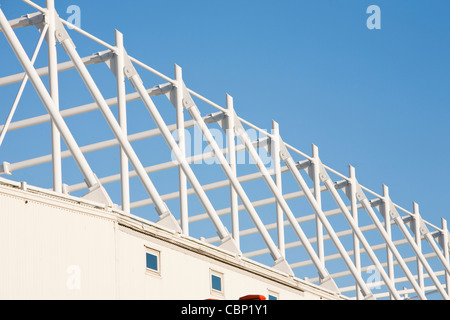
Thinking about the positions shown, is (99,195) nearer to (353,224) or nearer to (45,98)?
(45,98)

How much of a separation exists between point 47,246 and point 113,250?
3024mm

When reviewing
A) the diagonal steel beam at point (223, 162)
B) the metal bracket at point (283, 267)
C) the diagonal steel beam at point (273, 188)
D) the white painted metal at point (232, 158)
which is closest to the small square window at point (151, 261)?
the white painted metal at point (232, 158)

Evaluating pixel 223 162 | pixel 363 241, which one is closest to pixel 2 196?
pixel 223 162

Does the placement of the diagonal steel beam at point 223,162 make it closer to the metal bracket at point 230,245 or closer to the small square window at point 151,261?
the metal bracket at point 230,245

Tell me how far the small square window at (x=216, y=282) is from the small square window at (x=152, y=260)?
3.64 metres

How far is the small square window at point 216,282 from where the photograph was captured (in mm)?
40188

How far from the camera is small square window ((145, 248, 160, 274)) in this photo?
1443 inches

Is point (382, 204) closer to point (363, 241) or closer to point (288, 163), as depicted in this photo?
point (363, 241)

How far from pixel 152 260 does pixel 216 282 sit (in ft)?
14.1

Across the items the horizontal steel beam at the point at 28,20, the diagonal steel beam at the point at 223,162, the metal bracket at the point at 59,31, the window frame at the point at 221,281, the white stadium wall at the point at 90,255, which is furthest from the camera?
the diagonal steel beam at the point at 223,162

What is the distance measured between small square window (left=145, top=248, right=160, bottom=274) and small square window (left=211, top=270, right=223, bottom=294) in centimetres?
364

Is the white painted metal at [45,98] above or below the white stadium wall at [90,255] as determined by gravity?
above

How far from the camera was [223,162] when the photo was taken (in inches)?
1768
